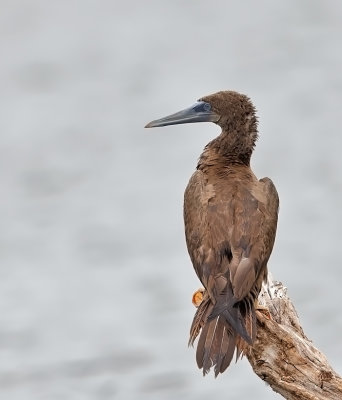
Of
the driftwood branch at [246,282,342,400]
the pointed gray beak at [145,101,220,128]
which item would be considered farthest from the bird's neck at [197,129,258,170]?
the driftwood branch at [246,282,342,400]

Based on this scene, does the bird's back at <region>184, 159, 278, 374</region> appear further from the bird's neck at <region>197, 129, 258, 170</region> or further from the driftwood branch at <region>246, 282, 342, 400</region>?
the bird's neck at <region>197, 129, 258, 170</region>

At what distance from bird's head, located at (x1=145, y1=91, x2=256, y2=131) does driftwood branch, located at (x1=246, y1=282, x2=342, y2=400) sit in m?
2.10

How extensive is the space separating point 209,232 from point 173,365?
3.58 metres

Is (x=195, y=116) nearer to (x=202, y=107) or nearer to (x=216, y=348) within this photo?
(x=202, y=107)

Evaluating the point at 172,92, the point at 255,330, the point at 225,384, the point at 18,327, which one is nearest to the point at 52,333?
the point at 18,327

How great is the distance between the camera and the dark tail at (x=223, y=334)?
9820 millimetres

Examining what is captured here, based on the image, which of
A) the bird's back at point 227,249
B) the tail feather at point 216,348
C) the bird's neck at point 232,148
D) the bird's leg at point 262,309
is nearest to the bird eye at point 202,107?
the bird's neck at point 232,148

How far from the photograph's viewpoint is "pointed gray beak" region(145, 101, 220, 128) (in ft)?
39.6

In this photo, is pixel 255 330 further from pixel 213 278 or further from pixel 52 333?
pixel 52 333

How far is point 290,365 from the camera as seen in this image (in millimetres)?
9883

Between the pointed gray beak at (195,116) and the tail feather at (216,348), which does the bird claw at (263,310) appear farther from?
the pointed gray beak at (195,116)

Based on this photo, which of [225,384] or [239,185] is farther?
[225,384]

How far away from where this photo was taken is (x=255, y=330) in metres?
9.85

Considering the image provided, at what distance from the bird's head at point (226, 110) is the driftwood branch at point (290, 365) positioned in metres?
2.10
